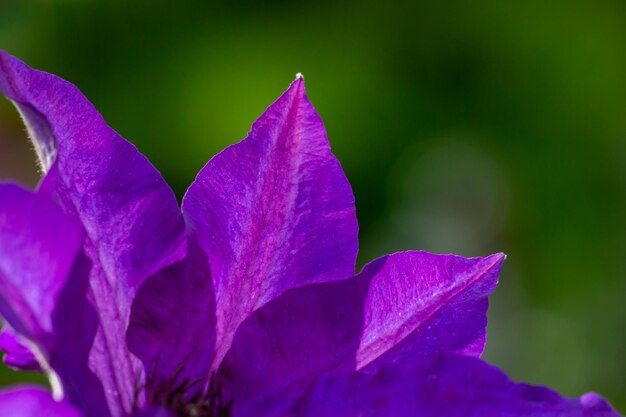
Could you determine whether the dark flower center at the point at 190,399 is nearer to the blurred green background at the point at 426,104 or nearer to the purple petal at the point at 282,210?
the purple petal at the point at 282,210

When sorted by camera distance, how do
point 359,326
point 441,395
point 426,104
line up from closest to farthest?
point 441,395 < point 359,326 < point 426,104

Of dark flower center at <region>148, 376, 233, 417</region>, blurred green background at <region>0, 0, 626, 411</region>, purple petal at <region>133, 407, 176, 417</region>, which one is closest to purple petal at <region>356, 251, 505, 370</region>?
dark flower center at <region>148, 376, 233, 417</region>

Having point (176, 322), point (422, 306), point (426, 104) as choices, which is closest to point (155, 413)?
point (176, 322)

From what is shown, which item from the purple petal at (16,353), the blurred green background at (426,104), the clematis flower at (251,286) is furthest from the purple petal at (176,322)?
Result: the blurred green background at (426,104)

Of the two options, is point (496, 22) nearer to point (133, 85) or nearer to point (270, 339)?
point (133, 85)

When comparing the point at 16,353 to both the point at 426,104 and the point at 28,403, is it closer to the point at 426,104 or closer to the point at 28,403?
the point at 28,403

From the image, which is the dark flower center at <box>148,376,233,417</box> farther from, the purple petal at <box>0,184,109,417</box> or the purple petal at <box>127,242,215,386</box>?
the purple petal at <box>0,184,109,417</box>
